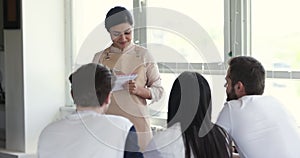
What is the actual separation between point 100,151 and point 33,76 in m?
2.94

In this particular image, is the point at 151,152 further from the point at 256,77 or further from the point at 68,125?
the point at 256,77

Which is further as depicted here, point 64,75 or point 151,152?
point 64,75

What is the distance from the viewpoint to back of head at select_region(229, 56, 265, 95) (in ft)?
7.30

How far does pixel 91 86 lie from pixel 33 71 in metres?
2.80

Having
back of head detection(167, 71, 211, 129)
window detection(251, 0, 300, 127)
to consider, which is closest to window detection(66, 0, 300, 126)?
window detection(251, 0, 300, 127)

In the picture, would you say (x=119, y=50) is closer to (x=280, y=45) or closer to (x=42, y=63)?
(x=280, y=45)

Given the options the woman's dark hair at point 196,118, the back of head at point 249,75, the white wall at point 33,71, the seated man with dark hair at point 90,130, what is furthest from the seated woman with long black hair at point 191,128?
the white wall at point 33,71

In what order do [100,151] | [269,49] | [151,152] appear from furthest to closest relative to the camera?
[269,49]
[151,152]
[100,151]

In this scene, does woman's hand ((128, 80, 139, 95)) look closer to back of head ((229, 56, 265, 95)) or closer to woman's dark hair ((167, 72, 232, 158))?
back of head ((229, 56, 265, 95))

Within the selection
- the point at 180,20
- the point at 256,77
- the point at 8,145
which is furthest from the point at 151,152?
the point at 8,145

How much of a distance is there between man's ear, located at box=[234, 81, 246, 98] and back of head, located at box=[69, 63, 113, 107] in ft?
2.33

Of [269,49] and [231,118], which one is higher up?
[269,49]

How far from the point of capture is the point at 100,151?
71.2 inches

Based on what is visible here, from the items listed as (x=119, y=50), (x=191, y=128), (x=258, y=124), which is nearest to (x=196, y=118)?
(x=191, y=128)
